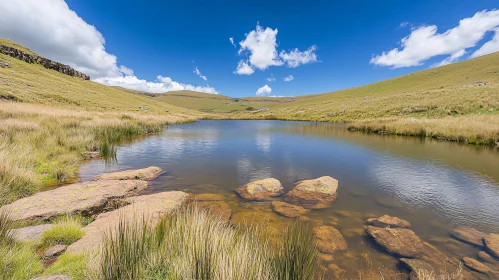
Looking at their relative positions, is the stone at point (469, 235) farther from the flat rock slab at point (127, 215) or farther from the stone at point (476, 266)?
the flat rock slab at point (127, 215)

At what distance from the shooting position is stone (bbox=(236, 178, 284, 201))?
9188 mm

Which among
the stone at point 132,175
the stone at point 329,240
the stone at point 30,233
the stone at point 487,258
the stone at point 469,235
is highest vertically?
the stone at point 30,233

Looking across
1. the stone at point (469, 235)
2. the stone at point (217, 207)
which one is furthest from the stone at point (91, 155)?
the stone at point (469, 235)

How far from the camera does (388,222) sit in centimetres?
711

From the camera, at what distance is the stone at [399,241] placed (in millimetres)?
5639

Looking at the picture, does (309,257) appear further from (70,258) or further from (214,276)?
(70,258)

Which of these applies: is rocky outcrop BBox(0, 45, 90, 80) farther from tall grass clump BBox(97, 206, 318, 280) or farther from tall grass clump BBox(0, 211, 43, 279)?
tall grass clump BBox(97, 206, 318, 280)

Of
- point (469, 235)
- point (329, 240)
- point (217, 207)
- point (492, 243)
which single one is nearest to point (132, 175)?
point (217, 207)

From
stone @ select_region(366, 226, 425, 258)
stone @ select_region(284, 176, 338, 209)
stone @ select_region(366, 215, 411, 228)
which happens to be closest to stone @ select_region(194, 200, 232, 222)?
stone @ select_region(284, 176, 338, 209)

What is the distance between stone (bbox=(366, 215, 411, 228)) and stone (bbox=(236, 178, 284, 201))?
3.71 m

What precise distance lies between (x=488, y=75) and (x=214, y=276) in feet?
357

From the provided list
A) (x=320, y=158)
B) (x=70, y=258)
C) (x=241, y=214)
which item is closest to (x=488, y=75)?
(x=320, y=158)

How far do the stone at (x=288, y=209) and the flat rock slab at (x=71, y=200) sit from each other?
19.5 feet

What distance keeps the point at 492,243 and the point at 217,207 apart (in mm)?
8180
